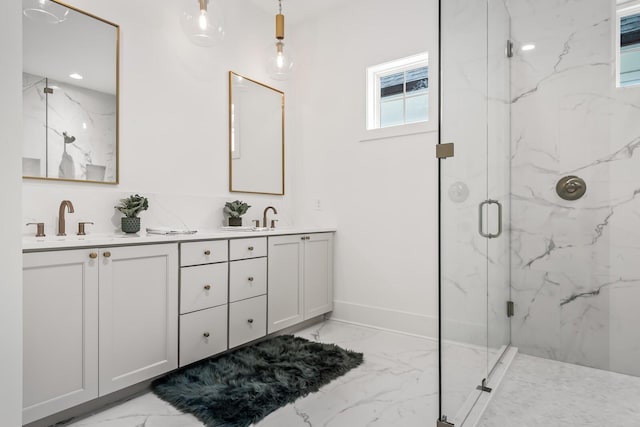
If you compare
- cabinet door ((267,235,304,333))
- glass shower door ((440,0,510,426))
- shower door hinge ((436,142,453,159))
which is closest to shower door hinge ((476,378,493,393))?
glass shower door ((440,0,510,426))

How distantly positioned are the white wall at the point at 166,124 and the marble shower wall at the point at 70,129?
0.08 m

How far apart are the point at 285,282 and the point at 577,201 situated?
2.00m

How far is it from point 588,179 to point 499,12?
43.3 inches

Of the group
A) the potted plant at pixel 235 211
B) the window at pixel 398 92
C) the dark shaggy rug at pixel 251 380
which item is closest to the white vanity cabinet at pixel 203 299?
the dark shaggy rug at pixel 251 380

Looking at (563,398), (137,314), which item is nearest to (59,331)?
(137,314)

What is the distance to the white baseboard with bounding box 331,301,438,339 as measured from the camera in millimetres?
2805

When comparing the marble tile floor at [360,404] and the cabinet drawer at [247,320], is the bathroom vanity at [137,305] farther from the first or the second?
the marble tile floor at [360,404]

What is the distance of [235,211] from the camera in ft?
9.62

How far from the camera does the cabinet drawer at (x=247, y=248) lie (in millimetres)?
2400

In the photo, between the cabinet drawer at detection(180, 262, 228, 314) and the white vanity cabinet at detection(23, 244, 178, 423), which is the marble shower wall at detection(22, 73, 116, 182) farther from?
the cabinet drawer at detection(180, 262, 228, 314)

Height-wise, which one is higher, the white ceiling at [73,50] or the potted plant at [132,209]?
the white ceiling at [73,50]

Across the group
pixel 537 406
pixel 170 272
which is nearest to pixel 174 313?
pixel 170 272

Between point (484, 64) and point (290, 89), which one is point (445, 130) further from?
point (290, 89)

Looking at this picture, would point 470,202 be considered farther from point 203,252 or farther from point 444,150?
point 203,252
